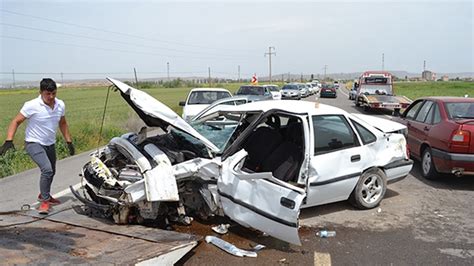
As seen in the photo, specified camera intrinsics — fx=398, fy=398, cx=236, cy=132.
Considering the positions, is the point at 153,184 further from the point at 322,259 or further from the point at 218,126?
the point at 218,126

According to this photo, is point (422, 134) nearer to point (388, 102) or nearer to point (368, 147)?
point (368, 147)

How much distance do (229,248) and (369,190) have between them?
2.44 metres

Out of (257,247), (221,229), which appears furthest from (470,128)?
(221,229)

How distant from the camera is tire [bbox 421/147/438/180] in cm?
702

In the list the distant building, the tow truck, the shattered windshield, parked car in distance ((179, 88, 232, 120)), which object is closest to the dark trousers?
the shattered windshield

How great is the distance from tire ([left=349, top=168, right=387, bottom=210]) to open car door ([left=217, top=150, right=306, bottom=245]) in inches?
69.2

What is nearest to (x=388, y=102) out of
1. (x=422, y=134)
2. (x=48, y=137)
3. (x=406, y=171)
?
(x=422, y=134)

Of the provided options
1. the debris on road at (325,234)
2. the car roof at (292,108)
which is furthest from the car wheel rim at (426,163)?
the debris on road at (325,234)

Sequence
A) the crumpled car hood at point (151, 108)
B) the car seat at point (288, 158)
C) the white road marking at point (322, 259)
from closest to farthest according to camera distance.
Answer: the white road marking at point (322, 259) < the crumpled car hood at point (151, 108) < the car seat at point (288, 158)

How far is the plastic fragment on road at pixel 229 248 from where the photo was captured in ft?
13.7

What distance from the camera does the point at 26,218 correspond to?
4898 millimetres

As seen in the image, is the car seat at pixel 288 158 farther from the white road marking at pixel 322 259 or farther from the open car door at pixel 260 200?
the white road marking at pixel 322 259

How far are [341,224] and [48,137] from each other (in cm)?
409

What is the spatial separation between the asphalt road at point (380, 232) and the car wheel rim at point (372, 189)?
Result: 171 mm
